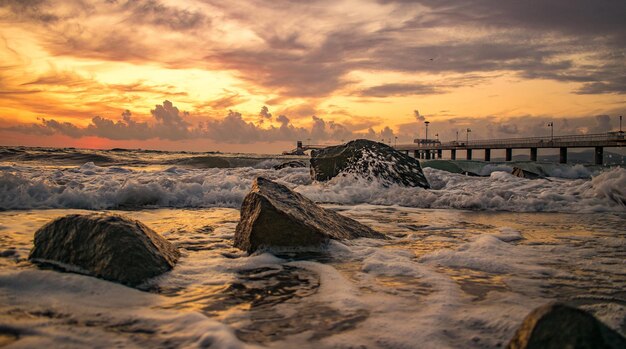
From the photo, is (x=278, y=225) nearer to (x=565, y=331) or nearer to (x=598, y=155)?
(x=565, y=331)

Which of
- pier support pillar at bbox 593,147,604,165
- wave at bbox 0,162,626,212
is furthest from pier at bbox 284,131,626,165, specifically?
wave at bbox 0,162,626,212

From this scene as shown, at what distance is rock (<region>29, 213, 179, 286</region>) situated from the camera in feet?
9.98

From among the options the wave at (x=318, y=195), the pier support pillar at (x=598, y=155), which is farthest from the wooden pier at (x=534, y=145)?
the wave at (x=318, y=195)

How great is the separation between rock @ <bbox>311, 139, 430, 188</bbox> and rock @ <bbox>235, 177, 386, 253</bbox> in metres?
5.44

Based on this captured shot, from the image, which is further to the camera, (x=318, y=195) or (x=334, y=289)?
(x=318, y=195)

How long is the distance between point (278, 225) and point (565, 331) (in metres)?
2.88

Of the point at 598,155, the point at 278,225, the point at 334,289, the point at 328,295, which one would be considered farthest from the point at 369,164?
the point at 598,155

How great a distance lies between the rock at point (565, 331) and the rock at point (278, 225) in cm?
269

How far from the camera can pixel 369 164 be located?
10203 mm

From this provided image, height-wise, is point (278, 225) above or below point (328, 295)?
above

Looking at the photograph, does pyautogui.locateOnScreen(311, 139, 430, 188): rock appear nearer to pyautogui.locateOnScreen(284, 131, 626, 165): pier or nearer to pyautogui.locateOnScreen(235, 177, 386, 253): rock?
pyautogui.locateOnScreen(235, 177, 386, 253): rock

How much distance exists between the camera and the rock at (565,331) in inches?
57.0

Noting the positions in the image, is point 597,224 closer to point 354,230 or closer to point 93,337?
point 354,230

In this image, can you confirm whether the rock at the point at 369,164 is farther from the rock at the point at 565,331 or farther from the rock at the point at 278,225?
the rock at the point at 565,331
